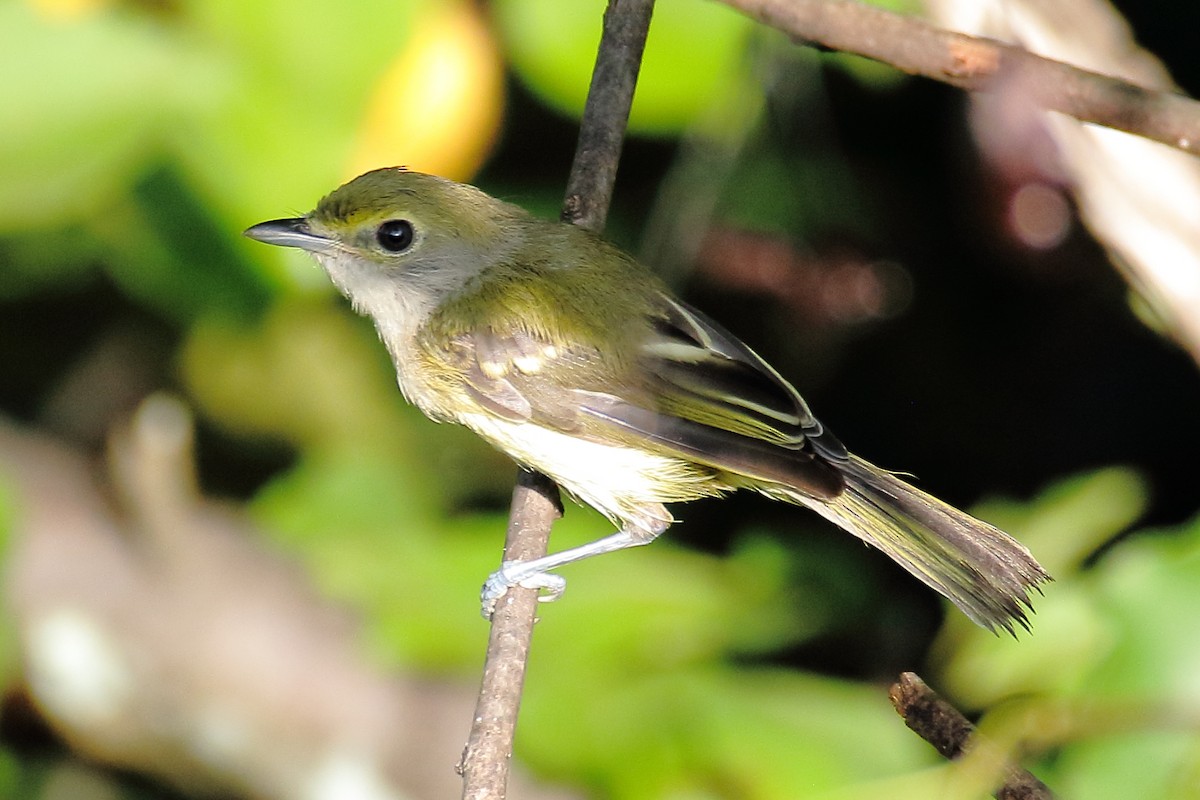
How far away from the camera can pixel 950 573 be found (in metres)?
2.65

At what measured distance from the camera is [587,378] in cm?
285

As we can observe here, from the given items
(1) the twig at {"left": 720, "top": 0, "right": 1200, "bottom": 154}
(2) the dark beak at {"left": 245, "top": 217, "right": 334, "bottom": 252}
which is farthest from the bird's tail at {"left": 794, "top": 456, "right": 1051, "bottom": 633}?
(2) the dark beak at {"left": 245, "top": 217, "right": 334, "bottom": 252}

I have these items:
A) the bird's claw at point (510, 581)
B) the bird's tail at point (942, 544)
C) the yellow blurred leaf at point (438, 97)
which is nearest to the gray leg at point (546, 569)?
the bird's claw at point (510, 581)

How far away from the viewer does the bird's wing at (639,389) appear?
280 cm

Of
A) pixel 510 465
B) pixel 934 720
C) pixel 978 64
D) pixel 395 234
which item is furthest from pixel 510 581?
pixel 510 465

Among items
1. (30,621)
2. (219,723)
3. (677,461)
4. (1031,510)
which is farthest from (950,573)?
(30,621)

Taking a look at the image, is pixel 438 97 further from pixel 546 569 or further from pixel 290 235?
pixel 546 569

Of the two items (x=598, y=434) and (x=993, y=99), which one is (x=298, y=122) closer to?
(x=598, y=434)

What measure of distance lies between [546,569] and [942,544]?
808mm

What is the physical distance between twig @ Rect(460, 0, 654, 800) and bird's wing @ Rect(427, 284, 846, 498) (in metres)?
0.19

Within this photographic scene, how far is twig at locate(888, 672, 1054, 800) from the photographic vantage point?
1.86m

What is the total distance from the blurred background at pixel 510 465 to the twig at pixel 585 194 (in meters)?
0.14

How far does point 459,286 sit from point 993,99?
3.89ft

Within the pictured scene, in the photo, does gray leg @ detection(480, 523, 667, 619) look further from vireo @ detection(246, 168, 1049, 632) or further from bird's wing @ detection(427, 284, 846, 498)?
bird's wing @ detection(427, 284, 846, 498)
